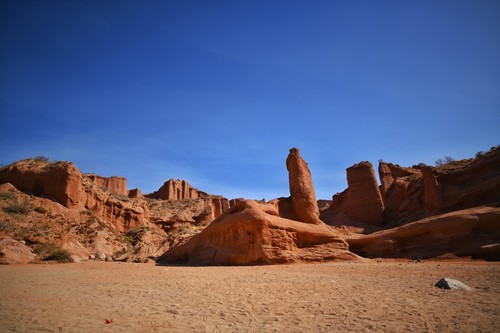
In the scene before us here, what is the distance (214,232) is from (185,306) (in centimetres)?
1357

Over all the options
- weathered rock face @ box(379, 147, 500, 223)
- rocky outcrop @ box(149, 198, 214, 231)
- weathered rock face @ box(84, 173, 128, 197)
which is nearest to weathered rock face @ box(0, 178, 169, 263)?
rocky outcrop @ box(149, 198, 214, 231)

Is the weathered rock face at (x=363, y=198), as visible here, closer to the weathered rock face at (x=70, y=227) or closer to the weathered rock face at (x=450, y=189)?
the weathered rock face at (x=450, y=189)

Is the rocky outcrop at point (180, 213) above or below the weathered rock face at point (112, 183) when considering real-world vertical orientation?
below

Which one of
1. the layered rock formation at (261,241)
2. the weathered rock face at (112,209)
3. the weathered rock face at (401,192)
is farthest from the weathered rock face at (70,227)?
the weathered rock face at (401,192)

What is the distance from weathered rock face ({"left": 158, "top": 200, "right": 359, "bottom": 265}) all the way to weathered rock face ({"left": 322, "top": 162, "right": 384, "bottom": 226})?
14858 millimetres

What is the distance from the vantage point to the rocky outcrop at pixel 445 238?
56.3ft

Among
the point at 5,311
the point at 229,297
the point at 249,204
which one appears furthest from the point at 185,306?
the point at 249,204

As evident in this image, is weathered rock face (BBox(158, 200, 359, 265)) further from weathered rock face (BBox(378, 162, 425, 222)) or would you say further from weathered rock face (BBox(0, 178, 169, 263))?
weathered rock face (BBox(378, 162, 425, 222))

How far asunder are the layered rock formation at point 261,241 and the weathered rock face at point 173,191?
156 feet

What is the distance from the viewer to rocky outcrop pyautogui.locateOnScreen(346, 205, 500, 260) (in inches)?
675

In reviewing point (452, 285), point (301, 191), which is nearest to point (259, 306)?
point (452, 285)

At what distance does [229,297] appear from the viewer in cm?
814

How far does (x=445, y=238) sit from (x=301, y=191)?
9587 millimetres

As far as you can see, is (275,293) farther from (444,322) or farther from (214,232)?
(214,232)
